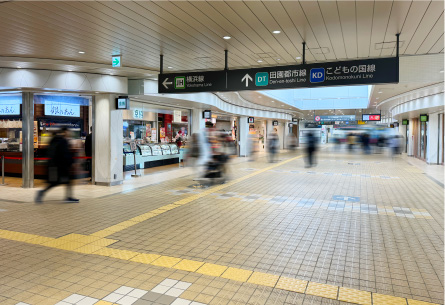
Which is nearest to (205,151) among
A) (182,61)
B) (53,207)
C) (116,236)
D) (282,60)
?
(182,61)

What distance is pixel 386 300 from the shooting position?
3264mm

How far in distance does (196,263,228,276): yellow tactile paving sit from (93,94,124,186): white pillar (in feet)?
22.9

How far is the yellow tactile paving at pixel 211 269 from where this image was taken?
12.7 feet

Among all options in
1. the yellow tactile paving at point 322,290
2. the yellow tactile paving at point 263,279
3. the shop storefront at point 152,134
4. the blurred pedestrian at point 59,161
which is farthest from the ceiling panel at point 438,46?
the shop storefront at point 152,134

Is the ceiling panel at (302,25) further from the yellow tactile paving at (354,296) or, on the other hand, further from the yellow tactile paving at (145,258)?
the yellow tactile paving at (145,258)

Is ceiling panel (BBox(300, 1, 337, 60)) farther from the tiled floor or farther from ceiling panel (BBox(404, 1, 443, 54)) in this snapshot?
the tiled floor

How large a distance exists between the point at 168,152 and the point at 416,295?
1400 centimetres

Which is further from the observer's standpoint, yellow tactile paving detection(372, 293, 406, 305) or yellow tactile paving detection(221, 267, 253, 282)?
yellow tactile paving detection(221, 267, 253, 282)

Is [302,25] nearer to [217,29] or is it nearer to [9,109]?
[217,29]

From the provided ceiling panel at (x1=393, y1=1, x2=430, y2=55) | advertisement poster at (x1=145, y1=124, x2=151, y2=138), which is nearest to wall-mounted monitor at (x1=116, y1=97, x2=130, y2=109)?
advertisement poster at (x1=145, y1=124, x2=151, y2=138)

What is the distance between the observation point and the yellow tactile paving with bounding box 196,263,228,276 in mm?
3871

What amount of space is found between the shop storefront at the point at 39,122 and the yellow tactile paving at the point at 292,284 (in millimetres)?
9176

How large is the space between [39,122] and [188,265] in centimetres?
1191

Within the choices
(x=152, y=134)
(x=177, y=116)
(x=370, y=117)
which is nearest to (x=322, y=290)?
(x=152, y=134)
